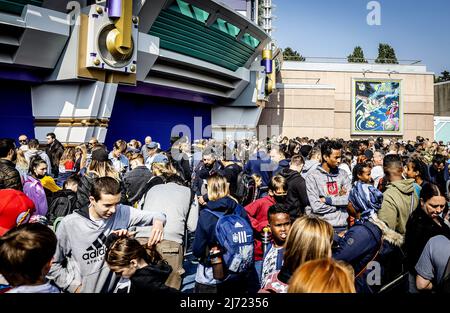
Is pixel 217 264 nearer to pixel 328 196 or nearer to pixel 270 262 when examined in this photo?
pixel 270 262

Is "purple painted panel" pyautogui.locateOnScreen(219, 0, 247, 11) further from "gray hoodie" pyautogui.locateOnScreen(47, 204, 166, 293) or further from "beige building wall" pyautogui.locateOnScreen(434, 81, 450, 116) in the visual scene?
"gray hoodie" pyautogui.locateOnScreen(47, 204, 166, 293)

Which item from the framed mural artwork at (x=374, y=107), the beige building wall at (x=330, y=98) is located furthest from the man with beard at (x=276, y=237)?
the framed mural artwork at (x=374, y=107)

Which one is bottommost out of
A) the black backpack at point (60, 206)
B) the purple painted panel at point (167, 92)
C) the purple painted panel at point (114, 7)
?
the black backpack at point (60, 206)

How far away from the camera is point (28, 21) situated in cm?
1016

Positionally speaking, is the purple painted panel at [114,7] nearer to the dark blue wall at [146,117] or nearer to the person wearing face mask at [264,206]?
the dark blue wall at [146,117]

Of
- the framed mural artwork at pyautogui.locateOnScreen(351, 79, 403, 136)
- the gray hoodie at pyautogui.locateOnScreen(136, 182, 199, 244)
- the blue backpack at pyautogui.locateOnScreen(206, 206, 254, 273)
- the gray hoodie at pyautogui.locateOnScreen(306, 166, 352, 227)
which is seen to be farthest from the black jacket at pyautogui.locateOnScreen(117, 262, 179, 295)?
the framed mural artwork at pyautogui.locateOnScreen(351, 79, 403, 136)

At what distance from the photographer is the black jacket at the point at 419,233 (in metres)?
2.98

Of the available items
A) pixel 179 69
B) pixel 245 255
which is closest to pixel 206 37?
pixel 179 69

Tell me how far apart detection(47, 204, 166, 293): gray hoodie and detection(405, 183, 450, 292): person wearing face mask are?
2420 millimetres

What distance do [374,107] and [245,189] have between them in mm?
24934

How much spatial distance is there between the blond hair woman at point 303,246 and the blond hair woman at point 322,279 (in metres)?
0.48

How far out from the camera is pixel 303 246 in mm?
2148

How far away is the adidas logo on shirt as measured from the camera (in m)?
2.70

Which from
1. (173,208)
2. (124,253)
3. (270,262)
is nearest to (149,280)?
(124,253)
